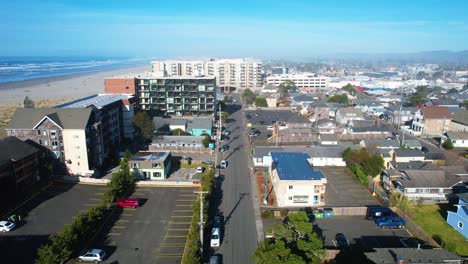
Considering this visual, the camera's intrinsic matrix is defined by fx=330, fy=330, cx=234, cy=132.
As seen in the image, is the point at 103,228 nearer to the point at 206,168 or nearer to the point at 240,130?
the point at 206,168

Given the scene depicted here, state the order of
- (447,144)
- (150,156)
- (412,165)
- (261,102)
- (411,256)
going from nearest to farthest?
1. (411,256)
2. (412,165)
3. (150,156)
4. (447,144)
5. (261,102)

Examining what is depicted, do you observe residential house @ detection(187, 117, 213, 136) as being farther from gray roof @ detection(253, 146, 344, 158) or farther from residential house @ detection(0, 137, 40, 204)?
residential house @ detection(0, 137, 40, 204)

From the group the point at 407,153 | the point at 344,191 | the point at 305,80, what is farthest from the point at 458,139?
the point at 305,80

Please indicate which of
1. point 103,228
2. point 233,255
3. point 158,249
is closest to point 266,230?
point 233,255

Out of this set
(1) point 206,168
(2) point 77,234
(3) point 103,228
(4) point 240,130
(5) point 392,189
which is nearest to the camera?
(2) point 77,234

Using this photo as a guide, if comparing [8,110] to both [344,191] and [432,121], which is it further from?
[432,121]

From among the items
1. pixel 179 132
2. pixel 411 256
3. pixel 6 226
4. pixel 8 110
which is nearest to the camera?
pixel 411 256

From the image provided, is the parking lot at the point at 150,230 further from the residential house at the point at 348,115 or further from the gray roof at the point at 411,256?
the residential house at the point at 348,115
